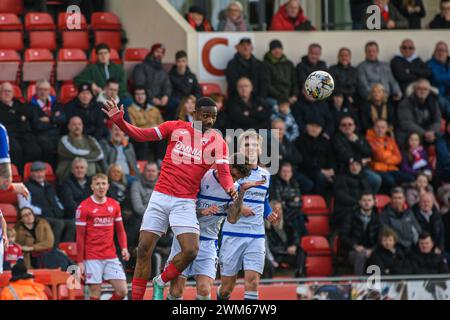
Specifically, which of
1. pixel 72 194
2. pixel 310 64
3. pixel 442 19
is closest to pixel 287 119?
pixel 310 64

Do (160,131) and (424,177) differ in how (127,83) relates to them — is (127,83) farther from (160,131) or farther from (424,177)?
(160,131)

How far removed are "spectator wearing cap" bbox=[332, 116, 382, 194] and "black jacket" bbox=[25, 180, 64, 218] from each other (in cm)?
457

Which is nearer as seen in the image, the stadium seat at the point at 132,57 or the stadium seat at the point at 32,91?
the stadium seat at the point at 32,91

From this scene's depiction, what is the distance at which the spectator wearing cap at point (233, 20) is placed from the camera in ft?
65.2

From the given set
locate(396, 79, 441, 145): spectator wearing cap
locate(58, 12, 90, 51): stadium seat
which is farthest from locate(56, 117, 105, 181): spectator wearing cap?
locate(396, 79, 441, 145): spectator wearing cap

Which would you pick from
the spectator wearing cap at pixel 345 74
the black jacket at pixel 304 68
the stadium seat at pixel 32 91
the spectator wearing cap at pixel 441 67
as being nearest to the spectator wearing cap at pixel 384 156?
the spectator wearing cap at pixel 345 74

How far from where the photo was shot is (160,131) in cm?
1215

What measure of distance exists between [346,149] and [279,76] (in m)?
1.61

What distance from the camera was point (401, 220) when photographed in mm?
18141

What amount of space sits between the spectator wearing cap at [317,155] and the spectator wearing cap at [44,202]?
4.01 meters

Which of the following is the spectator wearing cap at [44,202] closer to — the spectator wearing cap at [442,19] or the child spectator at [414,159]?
the child spectator at [414,159]

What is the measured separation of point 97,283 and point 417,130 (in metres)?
6.93

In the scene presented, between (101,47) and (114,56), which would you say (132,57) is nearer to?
(114,56)

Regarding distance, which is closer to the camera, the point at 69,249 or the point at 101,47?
the point at 69,249
